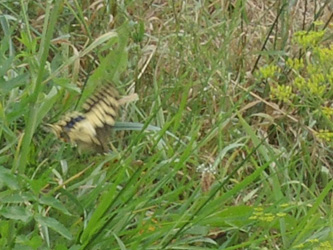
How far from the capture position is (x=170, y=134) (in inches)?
85.2

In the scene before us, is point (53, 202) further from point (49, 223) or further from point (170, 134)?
point (170, 134)

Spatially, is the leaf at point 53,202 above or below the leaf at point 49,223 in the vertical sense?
above

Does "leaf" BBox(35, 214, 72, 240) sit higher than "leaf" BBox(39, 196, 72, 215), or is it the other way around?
"leaf" BBox(39, 196, 72, 215)

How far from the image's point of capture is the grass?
1670 millimetres

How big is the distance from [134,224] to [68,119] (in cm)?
55

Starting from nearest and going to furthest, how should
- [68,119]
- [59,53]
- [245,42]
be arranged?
[68,119]
[59,53]
[245,42]

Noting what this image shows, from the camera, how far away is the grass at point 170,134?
167 centimetres

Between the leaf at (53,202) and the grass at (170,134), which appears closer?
the leaf at (53,202)

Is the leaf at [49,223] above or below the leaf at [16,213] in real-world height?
below

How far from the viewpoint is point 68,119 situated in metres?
1.38

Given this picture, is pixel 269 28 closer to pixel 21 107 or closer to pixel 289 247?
pixel 289 247

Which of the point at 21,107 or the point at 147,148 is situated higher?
the point at 21,107

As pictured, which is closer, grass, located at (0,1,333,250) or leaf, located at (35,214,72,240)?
leaf, located at (35,214,72,240)

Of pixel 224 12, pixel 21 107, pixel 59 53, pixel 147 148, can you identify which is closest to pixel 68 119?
pixel 21 107
